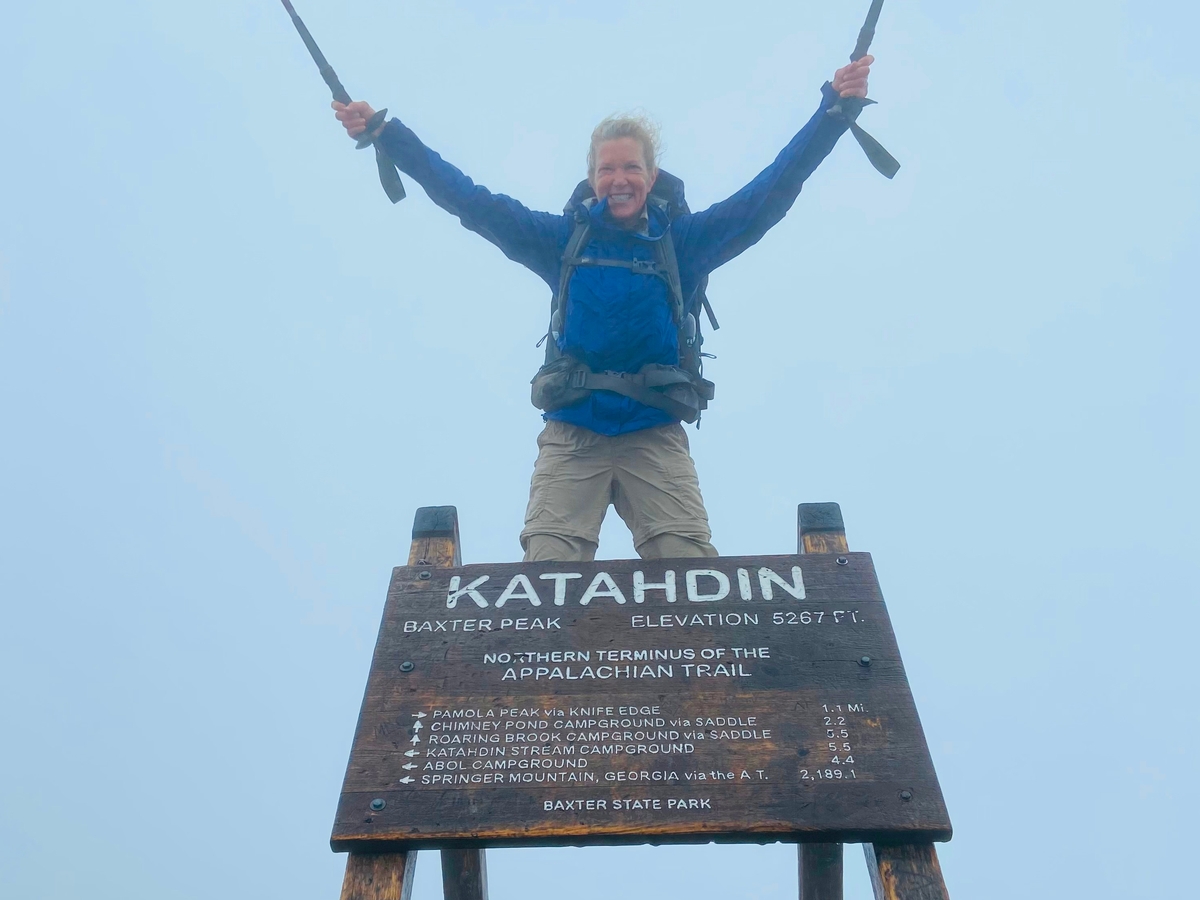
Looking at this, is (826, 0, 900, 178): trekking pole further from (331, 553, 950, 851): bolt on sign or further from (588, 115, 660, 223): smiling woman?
(331, 553, 950, 851): bolt on sign

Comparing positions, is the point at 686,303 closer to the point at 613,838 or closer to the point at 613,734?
the point at 613,734

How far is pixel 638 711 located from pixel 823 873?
1.72 meters

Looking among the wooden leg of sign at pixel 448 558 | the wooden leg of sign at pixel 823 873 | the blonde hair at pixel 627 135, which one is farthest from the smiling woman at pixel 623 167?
the wooden leg of sign at pixel 823 873

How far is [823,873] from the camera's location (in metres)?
5.19

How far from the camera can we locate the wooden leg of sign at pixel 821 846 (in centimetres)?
518

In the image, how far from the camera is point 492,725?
13.5 feet

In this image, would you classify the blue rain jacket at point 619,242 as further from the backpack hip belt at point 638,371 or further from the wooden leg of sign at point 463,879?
the wooden leg of sign at point 463,879

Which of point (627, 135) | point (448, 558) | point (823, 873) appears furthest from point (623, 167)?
point (823, 873)

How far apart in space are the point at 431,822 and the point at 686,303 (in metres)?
3.68

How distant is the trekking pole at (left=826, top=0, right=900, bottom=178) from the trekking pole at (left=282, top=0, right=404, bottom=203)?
2631 mm

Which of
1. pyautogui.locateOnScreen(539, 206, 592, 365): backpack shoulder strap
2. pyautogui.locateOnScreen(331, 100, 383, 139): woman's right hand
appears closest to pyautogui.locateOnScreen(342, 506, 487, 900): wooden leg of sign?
pyautogui.locateOnScreen(539, 206, 592, 365): backpack shoulder strap

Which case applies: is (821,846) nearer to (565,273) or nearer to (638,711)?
(638,711)

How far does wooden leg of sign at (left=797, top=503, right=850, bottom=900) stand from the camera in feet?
17.0

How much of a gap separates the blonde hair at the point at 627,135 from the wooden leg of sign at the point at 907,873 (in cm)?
423
